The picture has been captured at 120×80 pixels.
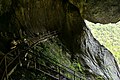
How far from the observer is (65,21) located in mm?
13172

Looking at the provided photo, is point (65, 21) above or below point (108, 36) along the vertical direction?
above

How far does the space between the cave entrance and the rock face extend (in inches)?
986

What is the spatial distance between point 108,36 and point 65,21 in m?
30.0

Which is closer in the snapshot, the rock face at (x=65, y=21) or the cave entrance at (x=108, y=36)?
the rock face at (x=65, y=21)

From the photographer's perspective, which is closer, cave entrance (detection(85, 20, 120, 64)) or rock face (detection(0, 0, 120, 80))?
rock face (detection(0, 0, 120, 80))

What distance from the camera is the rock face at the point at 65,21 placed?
10.9 metres

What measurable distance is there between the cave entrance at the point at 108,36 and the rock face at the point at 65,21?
2506cm

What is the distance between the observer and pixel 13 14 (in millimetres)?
11875

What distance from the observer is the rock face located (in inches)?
430

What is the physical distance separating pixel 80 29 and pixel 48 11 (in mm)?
1883

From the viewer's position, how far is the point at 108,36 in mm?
42250

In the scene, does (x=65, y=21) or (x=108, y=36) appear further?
(x=108, y=36)

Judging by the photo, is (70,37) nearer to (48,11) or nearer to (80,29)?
(80,29)

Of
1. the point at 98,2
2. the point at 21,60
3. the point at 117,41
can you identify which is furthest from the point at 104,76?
the point at 117,41
